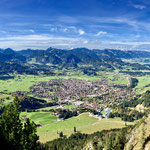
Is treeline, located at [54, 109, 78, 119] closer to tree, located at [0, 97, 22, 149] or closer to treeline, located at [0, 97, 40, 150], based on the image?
tree, located at [0, 97, 22, 149]

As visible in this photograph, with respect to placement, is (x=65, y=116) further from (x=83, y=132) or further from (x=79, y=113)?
(x=83, y=132)

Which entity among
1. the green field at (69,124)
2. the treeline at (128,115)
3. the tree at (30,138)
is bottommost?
the green field at (69,124)

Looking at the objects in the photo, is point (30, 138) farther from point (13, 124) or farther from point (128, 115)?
point (128, 115)

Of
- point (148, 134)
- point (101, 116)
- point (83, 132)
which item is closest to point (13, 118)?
point (148, 134)

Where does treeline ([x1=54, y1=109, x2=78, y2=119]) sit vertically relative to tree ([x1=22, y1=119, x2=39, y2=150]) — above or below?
below

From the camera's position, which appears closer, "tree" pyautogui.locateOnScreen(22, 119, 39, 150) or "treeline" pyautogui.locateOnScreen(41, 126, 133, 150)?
"tree" pyautogui.locateOnScreen(22, 119, 39, 150)

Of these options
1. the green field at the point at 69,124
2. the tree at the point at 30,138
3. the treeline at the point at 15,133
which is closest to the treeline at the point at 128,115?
the green field at the point at 69,124

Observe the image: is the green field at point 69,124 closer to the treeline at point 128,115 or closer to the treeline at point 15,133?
the treeline at point 128,115

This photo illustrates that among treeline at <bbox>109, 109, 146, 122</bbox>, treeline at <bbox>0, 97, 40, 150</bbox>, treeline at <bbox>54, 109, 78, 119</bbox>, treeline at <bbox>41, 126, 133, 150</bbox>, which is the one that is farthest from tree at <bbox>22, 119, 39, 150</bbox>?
treeline at <bbox>109, 109, 146, 122</bbox>
